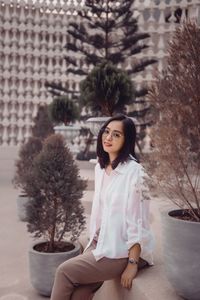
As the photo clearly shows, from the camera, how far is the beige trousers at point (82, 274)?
63.2 inches

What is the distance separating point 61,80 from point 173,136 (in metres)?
6.49

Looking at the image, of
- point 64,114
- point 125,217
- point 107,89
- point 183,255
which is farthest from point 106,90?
point 183,255

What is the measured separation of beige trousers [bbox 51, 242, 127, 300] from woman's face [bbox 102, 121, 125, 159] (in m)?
0.50

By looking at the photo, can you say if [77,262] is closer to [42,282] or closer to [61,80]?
[42,282]

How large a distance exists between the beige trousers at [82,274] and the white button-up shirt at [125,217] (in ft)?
0.11

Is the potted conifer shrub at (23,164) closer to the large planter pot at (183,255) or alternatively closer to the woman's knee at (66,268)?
the woman's knee at (66,268)

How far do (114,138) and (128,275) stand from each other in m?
0.63

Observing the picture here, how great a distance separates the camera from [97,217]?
186 cm

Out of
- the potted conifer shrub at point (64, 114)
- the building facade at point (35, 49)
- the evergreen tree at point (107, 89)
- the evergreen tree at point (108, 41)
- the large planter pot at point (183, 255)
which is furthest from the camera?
the building facade at point (35, 49)

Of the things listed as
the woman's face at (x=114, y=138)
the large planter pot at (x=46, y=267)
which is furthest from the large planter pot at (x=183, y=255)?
the large planter pot at (x=46, y=267)

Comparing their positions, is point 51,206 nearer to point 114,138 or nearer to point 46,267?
point 46,267

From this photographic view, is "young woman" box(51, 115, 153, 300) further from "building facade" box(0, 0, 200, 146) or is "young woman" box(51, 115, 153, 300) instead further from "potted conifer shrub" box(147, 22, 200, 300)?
"building facade" box(0, 0, 200, 146)

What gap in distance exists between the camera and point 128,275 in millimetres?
1616

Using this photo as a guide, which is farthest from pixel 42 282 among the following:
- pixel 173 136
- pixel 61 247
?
pixel 173 136
